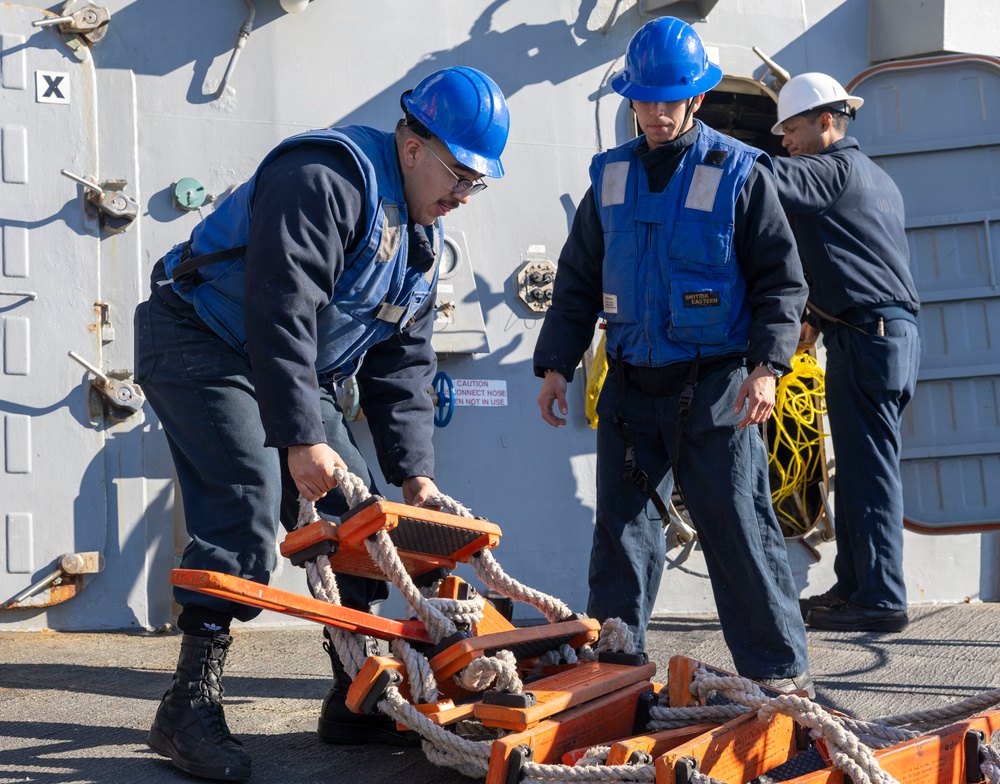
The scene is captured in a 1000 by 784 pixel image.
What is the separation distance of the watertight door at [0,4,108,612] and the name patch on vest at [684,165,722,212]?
262cm

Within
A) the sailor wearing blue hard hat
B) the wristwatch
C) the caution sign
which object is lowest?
the wristwatch

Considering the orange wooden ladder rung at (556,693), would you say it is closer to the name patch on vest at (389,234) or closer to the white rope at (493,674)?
Result: the white rope at (493,674)

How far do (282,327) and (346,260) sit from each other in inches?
12.0

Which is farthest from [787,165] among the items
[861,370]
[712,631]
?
[712,631]

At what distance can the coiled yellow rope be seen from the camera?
546 centimetres

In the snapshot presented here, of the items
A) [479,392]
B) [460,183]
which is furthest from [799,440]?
[460,183]

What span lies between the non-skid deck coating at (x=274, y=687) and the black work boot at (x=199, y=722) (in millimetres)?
62

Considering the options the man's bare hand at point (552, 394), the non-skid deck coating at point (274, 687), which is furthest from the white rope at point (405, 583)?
the man's bare hand at point (552, 394)

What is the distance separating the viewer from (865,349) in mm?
4621

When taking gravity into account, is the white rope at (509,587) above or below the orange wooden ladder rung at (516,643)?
above

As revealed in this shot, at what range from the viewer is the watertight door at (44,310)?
4.44 metres

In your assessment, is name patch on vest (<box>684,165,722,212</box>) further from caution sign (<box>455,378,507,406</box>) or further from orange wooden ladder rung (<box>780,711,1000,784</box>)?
→ caution sign (<box>455,378,507,406</box>)

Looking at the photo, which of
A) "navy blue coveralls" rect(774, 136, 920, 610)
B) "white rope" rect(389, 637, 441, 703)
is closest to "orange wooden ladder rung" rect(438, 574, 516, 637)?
"white rope" rect(389, 637, 441, 703)

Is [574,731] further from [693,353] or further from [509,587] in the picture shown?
[693,353]
